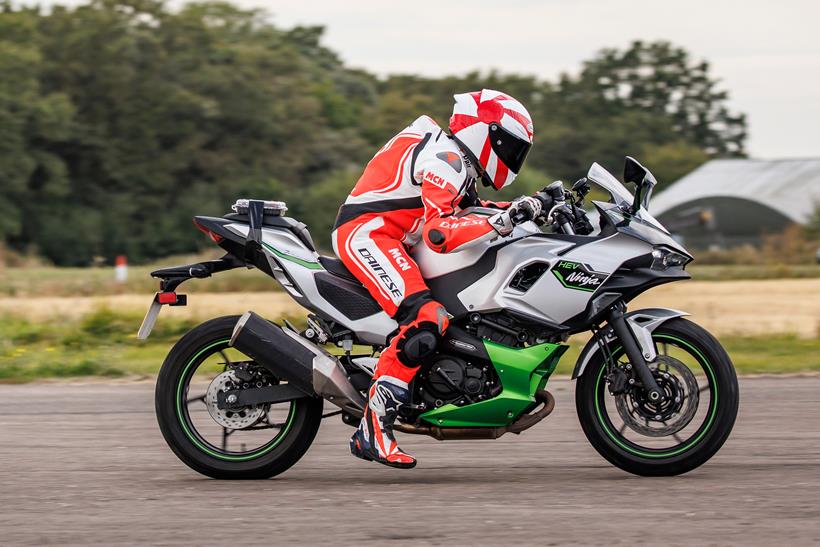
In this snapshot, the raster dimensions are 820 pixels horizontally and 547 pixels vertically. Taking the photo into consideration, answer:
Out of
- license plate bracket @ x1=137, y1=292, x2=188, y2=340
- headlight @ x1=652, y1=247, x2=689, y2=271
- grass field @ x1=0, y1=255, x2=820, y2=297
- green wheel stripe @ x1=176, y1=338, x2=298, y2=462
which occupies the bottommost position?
grass field @ x1=0, y1=255, x2=820, y2=297

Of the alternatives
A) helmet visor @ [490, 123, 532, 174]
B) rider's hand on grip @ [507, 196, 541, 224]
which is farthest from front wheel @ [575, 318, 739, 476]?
helmet visor @ [490, 123, 532, 174]

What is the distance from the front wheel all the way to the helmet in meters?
1.13

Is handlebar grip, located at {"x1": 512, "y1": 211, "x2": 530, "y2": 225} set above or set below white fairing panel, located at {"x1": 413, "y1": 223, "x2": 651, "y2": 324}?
above

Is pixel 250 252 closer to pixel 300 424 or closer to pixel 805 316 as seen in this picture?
pixel 300 424

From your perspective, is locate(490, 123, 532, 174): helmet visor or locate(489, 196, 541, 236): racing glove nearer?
locate(489, 196, 541, 236): racing glove

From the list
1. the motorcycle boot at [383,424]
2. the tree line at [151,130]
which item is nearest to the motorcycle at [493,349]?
the motorcycle boot at [383,424]

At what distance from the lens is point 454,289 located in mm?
6746

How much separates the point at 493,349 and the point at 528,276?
42 cm

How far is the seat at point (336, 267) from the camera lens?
6.92 meters

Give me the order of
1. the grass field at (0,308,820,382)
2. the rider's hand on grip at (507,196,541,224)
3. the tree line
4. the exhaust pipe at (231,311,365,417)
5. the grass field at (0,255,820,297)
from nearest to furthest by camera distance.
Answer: the rider's hand on grip at (507,196,541,224) → the exhaust pipe at (231,311,365,417) → the grass field at (0,308,820,382) → the grass field at (0,255,820,297) → the tree line

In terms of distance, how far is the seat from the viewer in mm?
6923

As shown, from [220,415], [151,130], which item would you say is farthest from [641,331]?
[151,130]

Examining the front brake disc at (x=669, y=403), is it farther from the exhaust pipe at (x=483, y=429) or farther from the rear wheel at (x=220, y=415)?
the rear wheel at (x=220, y=415)

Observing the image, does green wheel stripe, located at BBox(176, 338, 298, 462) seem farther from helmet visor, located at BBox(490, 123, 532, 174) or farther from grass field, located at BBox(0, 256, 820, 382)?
grass field, located at BBox(0, 256, 820, 382)
